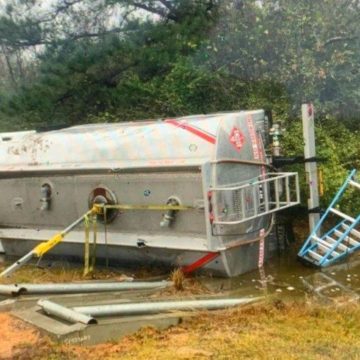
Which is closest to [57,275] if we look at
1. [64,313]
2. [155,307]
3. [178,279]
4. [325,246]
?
[178,279]

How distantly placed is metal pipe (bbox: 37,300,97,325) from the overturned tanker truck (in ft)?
9.07

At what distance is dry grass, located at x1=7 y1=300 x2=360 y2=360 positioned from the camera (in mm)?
4492

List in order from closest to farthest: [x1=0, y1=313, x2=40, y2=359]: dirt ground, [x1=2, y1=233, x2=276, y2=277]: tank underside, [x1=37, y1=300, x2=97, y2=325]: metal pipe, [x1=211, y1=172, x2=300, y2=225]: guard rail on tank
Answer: [x1=0, y1=313, x2=40, y2=359]: dirt ground, [x1=37, y1=300, x2=97, y2=325]: metal pipe, [x1=211, y1=172, x2=300, y2=225]: guard rail on tank, [x1=2, y1=233, x2=276, y2=277]: tank underside

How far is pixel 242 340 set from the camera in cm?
482

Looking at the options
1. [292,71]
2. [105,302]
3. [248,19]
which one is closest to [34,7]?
[248,19]

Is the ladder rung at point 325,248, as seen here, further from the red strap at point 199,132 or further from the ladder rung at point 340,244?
the red strap at point 199,132

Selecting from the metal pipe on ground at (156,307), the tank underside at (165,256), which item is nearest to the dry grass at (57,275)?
the tank underside at (165,256)

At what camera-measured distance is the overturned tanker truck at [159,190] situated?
7.91 m

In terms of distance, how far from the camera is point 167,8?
14.6 meters

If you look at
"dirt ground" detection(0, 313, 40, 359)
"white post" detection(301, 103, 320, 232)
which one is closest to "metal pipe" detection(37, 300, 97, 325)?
"dirt ground" detection(0, 313, 40, 359)

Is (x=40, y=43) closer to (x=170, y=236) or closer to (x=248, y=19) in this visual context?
(x=248, y=19)

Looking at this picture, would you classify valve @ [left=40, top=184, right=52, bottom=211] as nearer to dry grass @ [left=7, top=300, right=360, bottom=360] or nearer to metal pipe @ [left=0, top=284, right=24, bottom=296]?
metal pipe @ [left=0, top=284, right=24, bottom=296]

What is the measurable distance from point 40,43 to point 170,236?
8.07 m

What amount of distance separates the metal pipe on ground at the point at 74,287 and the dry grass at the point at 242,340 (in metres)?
1.76
